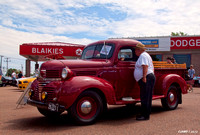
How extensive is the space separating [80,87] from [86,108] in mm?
504

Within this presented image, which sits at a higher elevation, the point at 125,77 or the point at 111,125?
the point at 125,77

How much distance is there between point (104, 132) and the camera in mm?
4445

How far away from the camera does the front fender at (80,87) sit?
4.69 m

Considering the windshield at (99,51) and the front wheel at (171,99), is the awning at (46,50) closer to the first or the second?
the windshield at (99,51)

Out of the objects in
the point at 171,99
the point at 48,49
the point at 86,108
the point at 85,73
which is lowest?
the point at 171,99

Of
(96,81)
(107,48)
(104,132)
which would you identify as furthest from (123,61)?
(104,132)

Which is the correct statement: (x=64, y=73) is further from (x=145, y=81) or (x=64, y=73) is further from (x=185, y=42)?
(x=185, y=42)

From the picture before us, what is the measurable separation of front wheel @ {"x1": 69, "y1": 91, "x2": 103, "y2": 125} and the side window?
144 cm

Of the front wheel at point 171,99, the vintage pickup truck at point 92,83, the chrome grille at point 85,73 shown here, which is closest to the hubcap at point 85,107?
the vintage pickup truck at point 92,83

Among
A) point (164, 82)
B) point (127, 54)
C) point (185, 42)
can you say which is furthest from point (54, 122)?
point (185, 42)

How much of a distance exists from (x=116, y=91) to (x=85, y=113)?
1.16 meters

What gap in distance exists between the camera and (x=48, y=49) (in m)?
25.0

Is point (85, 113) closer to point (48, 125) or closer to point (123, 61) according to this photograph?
point (48, 125)

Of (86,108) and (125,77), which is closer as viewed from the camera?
(86,108)
